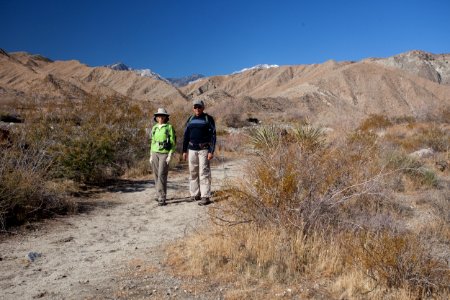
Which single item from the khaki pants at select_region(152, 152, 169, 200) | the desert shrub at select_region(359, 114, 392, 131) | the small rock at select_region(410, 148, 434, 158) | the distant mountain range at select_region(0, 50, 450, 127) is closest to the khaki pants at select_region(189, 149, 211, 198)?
the khaki pants at select_region(152, 152, 169, 200)

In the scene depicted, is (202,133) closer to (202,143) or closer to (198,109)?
(202,143)

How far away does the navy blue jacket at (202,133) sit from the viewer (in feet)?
23.7

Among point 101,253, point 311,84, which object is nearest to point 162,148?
point 101,253

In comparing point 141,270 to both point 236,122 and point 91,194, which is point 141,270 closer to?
point 91,194

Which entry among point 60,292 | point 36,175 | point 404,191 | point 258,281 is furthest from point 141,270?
point 404,191

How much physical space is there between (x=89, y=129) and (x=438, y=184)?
25.3ft

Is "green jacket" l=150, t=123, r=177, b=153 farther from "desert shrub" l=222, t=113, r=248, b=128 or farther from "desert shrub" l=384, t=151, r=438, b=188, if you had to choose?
"desert shrub" l=222, t=113, r=248, b=128

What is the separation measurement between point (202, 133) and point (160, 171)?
1.05m

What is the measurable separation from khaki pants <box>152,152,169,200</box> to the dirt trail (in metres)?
0.27

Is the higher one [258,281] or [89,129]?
[89,129]

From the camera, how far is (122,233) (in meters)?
5.80

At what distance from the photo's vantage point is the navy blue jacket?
23.7ft

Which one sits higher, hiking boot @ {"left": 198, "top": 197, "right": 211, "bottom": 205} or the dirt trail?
hiking boot @ {"left": 198, "top": 197, "right": 211, "bottom": 205}

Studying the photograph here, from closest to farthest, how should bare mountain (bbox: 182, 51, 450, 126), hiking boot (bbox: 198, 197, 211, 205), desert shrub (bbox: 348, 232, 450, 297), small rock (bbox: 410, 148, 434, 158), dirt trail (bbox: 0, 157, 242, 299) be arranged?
desert shrub (bbox: 348, 232, 450, 297), dirt trail (bbox: 0, 157, 242, 299), hiking boot (bbox: 198, 197, 211, 205), small rock (bbox: 410, 148, 434, 158), bare mountain (bbox: 182, 51, 450, 126)
